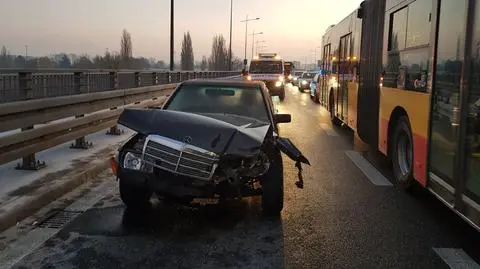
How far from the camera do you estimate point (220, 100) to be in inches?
295

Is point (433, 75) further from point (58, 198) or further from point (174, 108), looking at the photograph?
point (58, 198)

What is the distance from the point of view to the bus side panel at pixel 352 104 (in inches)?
465

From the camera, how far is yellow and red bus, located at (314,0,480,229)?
492 centimetres

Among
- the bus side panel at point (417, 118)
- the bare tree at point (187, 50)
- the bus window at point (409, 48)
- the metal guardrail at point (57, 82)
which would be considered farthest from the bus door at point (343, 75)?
the bare tree at point (187, 50)

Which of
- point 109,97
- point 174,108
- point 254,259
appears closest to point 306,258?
point 254,259

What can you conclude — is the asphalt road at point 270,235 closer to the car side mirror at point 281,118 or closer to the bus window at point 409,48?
the car side mirror at point 281,118

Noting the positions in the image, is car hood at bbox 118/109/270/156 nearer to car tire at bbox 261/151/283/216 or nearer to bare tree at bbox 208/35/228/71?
car tire at bbox 261/151/283/216

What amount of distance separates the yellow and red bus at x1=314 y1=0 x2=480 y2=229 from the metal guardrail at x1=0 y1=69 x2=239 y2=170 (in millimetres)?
4820

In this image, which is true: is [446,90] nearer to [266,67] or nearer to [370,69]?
[370,69]

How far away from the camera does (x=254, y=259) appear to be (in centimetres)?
474

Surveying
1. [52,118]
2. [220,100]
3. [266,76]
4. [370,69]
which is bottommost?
[52,118]

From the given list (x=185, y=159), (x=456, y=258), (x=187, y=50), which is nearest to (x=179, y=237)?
(x=185, y=159)

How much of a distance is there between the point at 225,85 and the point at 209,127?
2.25m

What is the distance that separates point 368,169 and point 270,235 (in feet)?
13.9
